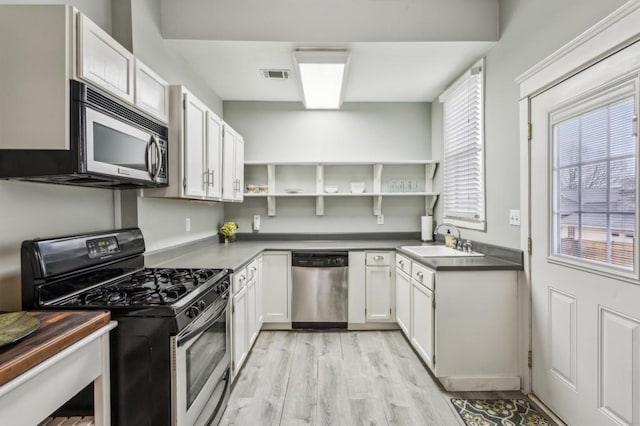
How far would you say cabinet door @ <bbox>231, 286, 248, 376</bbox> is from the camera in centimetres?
230

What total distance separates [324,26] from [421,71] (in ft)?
3.56

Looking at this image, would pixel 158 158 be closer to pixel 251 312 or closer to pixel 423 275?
pixel 251 312

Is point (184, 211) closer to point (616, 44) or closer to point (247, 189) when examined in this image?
point (247, 189)

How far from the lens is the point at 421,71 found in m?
3.09

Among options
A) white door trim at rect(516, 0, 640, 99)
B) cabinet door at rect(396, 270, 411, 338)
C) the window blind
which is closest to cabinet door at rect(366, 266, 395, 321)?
cabinet door at rect(396, 270, 411, 338)

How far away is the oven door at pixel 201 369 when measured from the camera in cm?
140

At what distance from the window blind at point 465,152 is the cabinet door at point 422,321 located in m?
0.78

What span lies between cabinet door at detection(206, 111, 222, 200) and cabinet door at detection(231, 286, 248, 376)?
0.83 meters

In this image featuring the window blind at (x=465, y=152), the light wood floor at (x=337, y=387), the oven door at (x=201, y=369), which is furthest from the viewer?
the window blind at (x=465, y=152)

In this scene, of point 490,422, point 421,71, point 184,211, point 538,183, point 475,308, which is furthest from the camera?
point 421,71

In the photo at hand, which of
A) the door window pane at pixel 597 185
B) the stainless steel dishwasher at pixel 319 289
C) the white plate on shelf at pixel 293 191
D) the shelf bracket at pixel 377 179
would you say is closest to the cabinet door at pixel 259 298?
the stainless steel dishwasher at pixel 319 289

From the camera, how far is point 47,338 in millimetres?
1036

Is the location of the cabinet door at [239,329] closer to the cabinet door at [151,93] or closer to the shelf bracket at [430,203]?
the cabinet door at [151,93]

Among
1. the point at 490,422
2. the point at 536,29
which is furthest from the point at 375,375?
the point at 536,29
